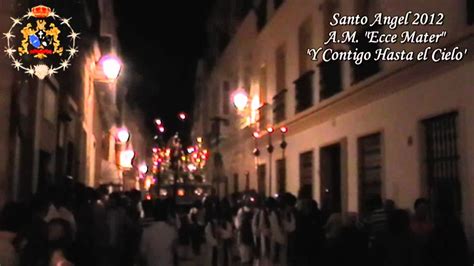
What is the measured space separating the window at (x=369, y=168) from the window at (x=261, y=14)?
10.9 meters

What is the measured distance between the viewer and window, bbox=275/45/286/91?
2289 centimetres

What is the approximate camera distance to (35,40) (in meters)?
10.9

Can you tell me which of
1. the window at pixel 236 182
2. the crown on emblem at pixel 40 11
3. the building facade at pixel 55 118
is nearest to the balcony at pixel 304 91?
the building facade at pixel 55 118

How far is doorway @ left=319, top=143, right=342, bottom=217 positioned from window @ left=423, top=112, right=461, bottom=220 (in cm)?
606

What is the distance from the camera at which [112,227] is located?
10.4 metres

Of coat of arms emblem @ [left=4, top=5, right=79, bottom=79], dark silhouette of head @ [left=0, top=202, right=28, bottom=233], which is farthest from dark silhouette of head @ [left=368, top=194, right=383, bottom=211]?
dark silhouette of head @ [left=0, top=202, right=28, bottom=233]

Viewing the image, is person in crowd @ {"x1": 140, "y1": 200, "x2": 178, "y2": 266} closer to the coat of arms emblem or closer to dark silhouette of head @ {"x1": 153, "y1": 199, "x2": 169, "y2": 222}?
dark silhouette of head @ {"x1": 153, "y1": 199, "x2": 169, "y2": 222}

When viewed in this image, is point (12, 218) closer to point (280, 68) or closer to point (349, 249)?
point (349, 249)

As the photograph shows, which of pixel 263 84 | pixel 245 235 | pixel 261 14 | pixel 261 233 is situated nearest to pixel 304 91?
pixel 245 235

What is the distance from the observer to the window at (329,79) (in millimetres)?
16797

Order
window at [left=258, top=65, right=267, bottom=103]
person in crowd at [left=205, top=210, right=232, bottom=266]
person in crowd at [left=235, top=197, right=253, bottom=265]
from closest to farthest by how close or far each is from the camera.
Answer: person in crowd at [left=235, top=197, right=253, bottom=265] < person in crowd at [left=205, top=210, right=232, bottom=266] < window at [left=258, top=65, right=267, bottom=103]

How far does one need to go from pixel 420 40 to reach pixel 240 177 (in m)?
19.6

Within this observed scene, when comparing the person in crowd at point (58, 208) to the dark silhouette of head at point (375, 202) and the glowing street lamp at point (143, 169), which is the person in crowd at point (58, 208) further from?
the glowing street lamp at point (143, 169)

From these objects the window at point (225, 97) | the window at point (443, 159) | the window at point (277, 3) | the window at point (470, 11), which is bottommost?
the window at point (443, 159)
